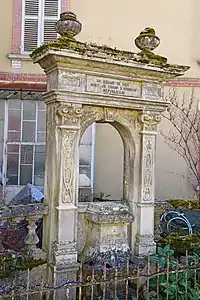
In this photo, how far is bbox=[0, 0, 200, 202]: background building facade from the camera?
962 cm

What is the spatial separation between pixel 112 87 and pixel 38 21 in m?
6.37

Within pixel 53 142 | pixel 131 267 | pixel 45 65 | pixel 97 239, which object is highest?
pixel 45 65

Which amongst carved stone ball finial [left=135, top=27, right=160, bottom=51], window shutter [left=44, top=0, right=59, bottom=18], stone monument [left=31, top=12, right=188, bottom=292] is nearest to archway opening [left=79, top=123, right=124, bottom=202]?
window shutter [left=44, top=0, right=59, bottom=18]

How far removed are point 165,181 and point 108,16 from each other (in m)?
4.62

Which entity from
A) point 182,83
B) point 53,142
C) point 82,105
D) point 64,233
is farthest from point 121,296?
point 182,83

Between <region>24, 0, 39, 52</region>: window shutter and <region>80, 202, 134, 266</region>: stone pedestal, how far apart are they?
6511 mm

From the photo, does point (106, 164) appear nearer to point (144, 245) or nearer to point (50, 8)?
point (50, 8)

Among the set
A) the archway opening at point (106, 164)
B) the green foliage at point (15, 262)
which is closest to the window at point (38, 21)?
the archway opening at point (106, 164)

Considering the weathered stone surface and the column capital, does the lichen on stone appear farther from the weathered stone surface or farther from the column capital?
the weathered stone surface

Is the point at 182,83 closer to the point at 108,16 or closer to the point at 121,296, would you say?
the point at 108,16

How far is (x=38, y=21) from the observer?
34.2 feet

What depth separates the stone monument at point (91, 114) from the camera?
4.57 m

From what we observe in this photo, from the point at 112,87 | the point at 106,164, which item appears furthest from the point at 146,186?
the point at 106,164

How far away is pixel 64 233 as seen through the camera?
4629 millimetres
